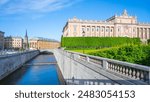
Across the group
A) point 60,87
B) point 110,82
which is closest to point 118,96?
point 60,87

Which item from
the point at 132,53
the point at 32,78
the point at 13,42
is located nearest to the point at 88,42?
the point at 32,78

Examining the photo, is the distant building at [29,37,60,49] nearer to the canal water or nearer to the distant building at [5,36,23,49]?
the distant building at [5,36,23,49]

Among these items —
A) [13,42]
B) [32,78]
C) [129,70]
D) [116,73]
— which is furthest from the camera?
[13,42]

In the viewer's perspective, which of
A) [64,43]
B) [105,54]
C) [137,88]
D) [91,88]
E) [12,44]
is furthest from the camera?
[12,44]

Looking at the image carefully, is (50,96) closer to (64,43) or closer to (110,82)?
(110,82)

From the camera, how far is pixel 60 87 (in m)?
6.93

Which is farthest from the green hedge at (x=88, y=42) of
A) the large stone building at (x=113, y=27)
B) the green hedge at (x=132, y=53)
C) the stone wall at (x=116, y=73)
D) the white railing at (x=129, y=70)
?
the white railing at (x=129, y=70)

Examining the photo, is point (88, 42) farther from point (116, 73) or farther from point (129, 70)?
point (129, 70)

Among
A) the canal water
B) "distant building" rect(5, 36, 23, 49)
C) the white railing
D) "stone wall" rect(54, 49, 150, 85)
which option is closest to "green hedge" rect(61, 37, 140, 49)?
the canal water

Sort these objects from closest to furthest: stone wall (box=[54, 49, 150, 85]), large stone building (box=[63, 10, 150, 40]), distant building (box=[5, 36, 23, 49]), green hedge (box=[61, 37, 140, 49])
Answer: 1. stone wall (box=[54, 49, 150, 85])
2. green hedge (box=[61, 37, 140, 49])
3. large stone building (box=[63, 10, 150, 40])
4. distant building (box=[5, 36, 23, 49])

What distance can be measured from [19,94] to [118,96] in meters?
2.82

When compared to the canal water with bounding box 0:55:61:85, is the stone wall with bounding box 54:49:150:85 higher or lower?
higher

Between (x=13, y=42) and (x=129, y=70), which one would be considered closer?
(x=129, y=70)

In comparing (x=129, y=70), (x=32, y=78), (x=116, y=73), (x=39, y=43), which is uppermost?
(x=129, y=70)
